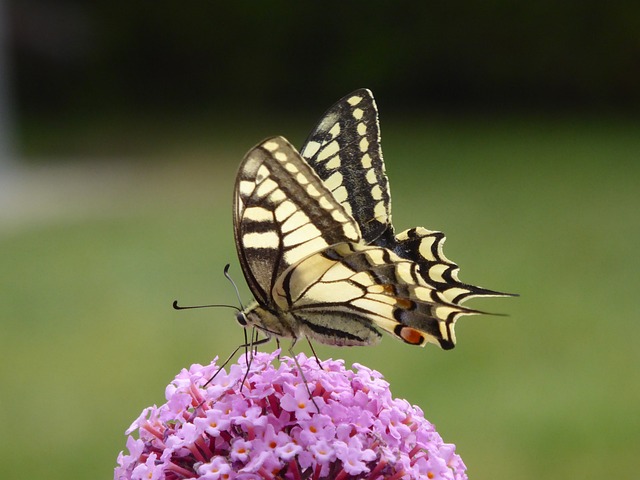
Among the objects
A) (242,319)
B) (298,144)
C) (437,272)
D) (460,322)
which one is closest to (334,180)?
(437,272)

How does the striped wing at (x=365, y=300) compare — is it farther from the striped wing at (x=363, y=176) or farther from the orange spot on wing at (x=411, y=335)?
the striped wing at (x=363, y=176)

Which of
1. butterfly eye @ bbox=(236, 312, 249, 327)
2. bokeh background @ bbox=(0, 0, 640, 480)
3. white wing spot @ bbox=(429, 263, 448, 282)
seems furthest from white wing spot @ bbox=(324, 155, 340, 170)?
bokeh background @ bbox=(0, 0, 640, 480)

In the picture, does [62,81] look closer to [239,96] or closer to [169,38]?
[169,38]

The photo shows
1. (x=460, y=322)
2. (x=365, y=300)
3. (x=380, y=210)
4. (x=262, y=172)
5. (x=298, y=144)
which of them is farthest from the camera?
(x=298, y=144)

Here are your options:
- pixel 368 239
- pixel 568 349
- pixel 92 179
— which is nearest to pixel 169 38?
pixel 92 179

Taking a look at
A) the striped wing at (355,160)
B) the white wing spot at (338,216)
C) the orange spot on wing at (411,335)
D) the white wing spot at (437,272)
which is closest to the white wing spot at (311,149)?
the striped wing at (355,160)

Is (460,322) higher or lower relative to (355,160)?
lower

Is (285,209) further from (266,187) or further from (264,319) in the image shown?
(264,319)
